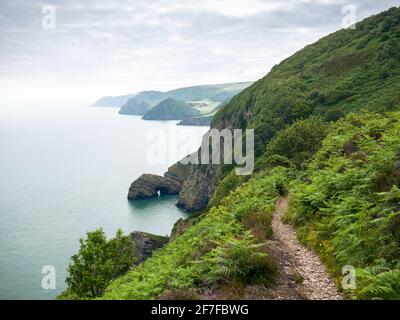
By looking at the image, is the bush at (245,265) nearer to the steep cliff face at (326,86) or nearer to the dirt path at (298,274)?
the dirt path at (298,274)

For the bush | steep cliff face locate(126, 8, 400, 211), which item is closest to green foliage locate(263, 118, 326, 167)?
steep cliff face locate(126, 8, 400, 211)

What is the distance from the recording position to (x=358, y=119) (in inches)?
1361

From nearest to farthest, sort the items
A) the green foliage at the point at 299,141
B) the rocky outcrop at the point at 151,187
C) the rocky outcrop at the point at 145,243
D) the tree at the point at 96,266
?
the tree at the point at 96,266, the green foliage at the point at 299,141, the rocky outcrop at the point at 145,243, the rocky outcrop at the point at 151,187

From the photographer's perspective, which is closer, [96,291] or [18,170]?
[96,291]

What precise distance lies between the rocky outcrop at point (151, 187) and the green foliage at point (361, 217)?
11752 cm

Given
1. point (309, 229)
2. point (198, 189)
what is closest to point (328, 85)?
point (198, 189)

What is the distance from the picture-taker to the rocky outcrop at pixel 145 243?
7275 centimetres

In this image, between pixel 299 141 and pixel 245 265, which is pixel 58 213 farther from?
pixel 245 265

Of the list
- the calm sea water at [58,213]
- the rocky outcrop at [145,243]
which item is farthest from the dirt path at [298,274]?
the rocky outcrop at [145,243]

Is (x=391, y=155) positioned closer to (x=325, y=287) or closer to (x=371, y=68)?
(x=325, y=287)

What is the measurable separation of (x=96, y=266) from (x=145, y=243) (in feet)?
144

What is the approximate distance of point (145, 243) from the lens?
242 feet

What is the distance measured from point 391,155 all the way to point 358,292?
752 centimetres
